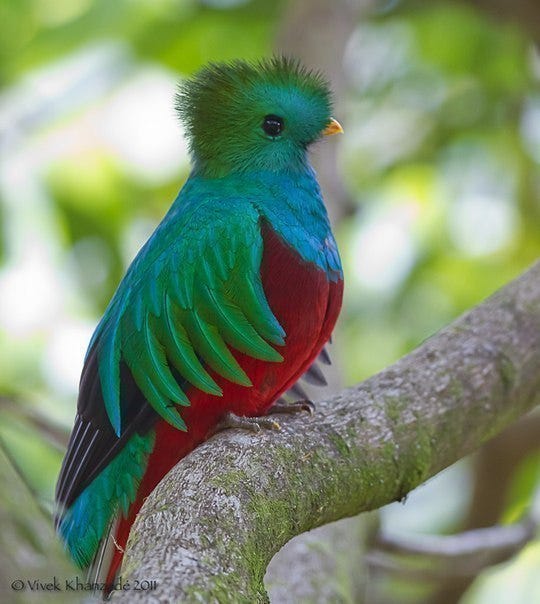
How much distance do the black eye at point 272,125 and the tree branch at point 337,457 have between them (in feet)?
2.40

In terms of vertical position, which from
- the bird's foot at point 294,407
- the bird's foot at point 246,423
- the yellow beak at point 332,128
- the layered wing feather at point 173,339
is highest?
the yellow beak at point 332,128

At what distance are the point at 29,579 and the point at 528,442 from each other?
344 cm

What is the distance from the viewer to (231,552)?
6.48 ft

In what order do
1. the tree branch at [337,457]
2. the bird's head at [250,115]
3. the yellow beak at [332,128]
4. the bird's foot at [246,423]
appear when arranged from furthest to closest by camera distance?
the yellow beak at [332,128] → the bird's head at [250,115] → the bird's foot at [246,423] → the tree branch at [337,457]

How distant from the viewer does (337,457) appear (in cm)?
256

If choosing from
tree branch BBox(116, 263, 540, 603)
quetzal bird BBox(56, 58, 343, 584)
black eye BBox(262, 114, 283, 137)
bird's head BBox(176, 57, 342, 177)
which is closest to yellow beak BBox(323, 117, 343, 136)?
bird's head BBox(176, 57, 342, 177)

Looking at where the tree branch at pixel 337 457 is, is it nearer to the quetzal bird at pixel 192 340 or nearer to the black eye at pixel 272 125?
the quetzal bird at pixel 192 340

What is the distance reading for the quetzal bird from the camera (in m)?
2.67

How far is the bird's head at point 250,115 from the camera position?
3.06 meters

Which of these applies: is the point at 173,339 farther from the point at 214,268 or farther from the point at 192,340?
the point at 214,268

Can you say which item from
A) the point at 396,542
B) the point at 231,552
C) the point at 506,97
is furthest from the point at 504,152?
the point at 231,552


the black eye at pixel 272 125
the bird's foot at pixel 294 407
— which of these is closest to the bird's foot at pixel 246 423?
the bird's foot at pixel 294 407

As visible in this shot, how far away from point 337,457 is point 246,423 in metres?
0.24

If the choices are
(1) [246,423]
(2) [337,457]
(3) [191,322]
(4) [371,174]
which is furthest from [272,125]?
(4) [371,174]
